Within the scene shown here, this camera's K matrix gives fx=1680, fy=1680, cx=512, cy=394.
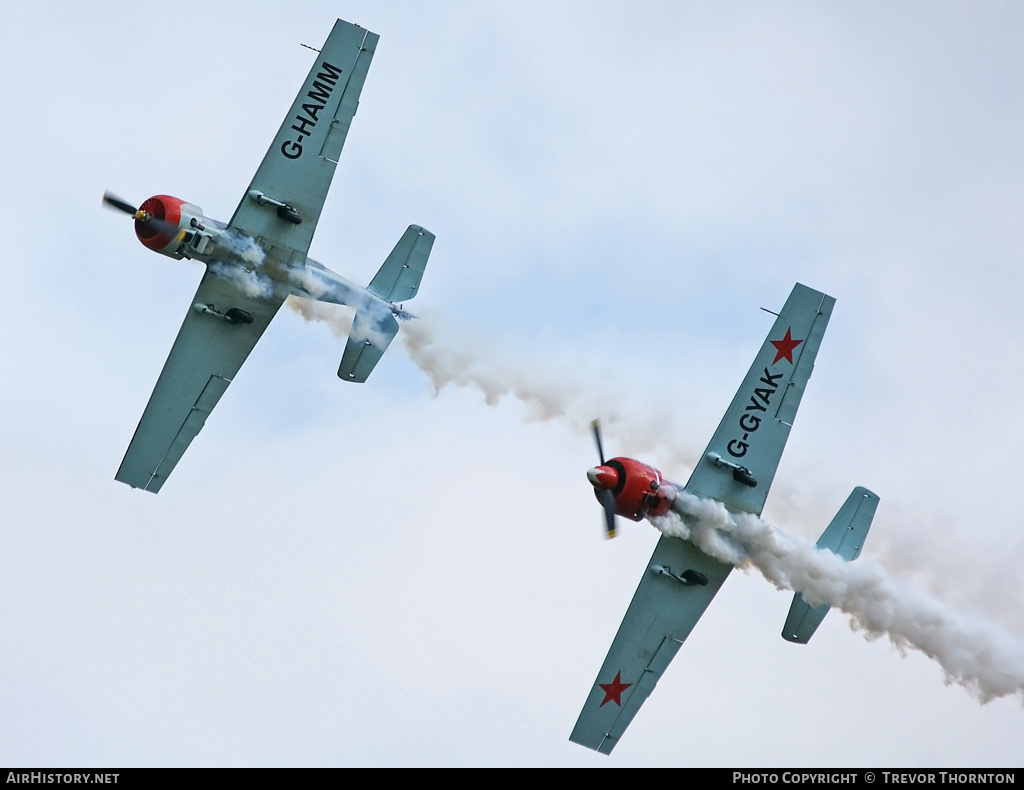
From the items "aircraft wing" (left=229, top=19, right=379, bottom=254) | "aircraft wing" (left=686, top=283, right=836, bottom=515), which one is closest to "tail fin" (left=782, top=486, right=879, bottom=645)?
→ "aircraft wing" (left=686, top=283, right=836, bottom=515)

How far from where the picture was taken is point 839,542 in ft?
117

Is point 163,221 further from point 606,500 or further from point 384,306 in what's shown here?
point 606,500

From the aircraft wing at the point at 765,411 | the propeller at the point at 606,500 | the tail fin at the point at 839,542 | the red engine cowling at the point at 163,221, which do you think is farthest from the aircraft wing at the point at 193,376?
the tail fin at the point at 839,542

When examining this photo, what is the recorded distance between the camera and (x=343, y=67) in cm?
3372

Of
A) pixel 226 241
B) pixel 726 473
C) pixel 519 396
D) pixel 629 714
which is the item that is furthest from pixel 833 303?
pixel 226 241

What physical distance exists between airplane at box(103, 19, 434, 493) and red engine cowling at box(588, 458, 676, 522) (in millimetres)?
5814

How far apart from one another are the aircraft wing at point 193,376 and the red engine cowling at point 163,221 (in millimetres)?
1155

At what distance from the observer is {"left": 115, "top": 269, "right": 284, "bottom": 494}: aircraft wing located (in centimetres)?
3481

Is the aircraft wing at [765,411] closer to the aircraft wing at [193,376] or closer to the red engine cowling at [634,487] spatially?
the red engine cowling at [634,487]

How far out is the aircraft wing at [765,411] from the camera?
3381cm

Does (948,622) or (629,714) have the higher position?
(948,622)
